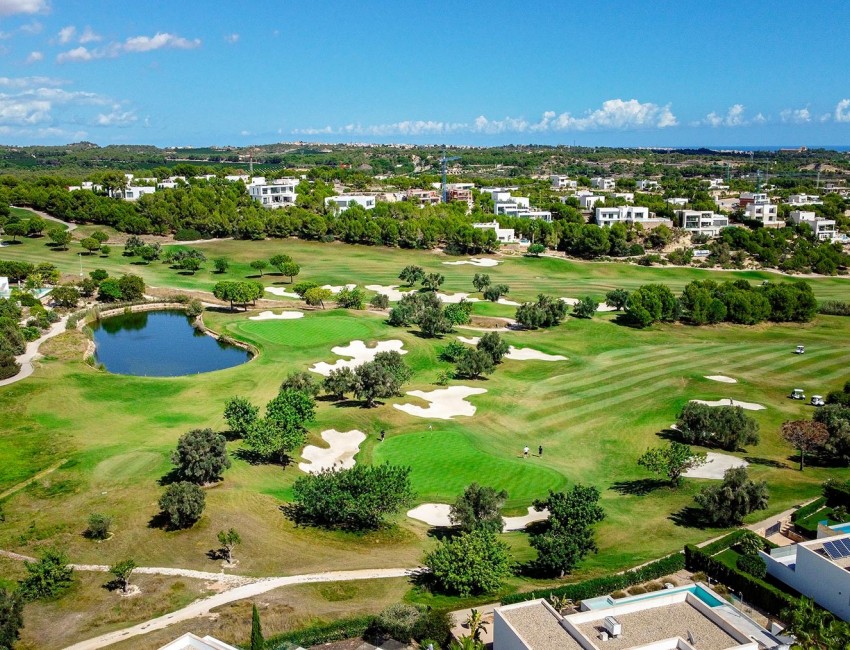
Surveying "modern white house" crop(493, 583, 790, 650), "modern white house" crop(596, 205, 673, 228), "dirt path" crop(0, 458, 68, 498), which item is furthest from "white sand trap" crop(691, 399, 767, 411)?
"modern white house" crop(596, 205, 673, 228)

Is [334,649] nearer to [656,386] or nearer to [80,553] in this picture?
[80,553]

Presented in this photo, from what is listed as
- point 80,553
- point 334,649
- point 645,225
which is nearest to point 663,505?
point 334,649

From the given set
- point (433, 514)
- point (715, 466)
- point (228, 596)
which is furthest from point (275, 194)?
point (228, 596)

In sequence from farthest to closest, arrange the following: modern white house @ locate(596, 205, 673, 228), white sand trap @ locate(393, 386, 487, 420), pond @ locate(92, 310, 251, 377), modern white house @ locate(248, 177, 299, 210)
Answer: modern white house @ locate(248, 177, 299, 210) → modern white house @ locate(596, 205, 673, 228) → pond @ locate(92, 310, 251, 377) → white sand trap @ locate(393, 386, 487, 420)

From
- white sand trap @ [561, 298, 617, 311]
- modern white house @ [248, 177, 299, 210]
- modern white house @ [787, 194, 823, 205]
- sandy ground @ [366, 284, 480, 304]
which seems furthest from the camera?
modern white house @ [787, 194, 823, 205]

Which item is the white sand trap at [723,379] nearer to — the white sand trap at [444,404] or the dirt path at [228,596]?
the white sand trap at [444,404]

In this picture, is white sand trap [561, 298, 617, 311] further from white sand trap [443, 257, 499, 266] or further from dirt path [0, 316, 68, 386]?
dirt path [0, 316, 68, 386]

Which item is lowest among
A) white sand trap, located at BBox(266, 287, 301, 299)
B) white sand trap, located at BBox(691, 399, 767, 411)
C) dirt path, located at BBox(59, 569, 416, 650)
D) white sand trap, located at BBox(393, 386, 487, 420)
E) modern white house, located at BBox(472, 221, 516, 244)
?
white sand trap, located at BBox(393, 386, 487, 420)
